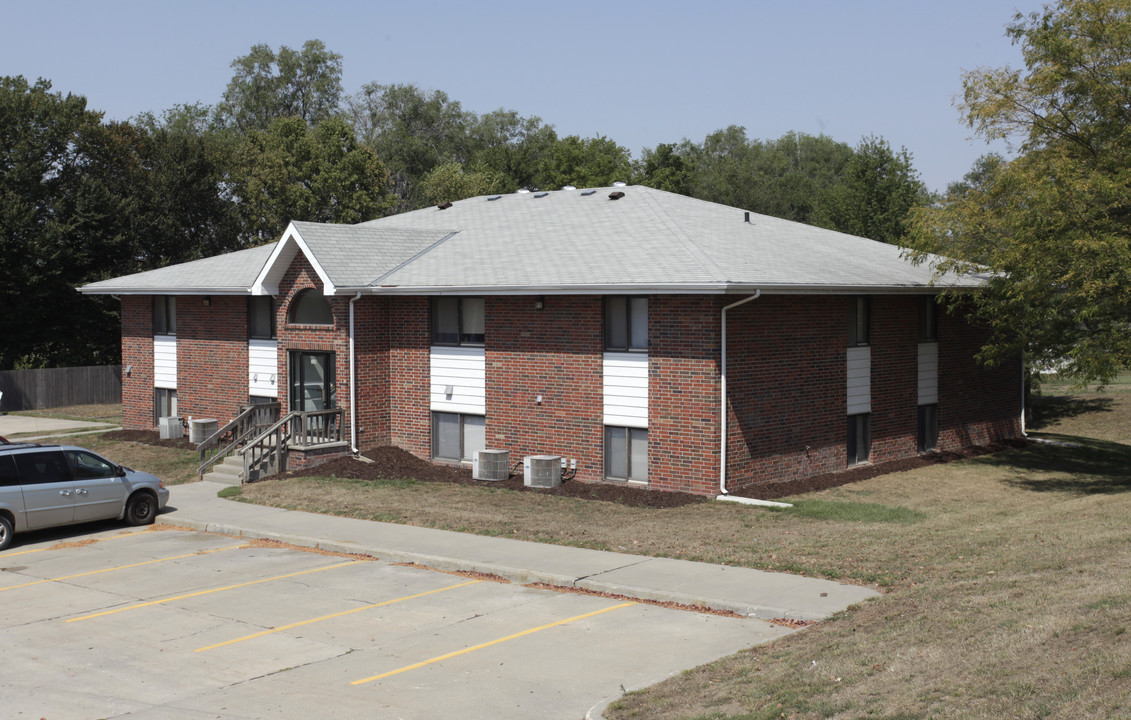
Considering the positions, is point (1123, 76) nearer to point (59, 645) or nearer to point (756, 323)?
point (756, 323)

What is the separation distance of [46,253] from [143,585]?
1414 inches

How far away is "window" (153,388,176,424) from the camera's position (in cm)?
3216

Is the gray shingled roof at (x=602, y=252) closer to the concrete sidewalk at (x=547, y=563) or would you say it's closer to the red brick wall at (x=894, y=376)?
the red brick wall at (x=894, y=376)

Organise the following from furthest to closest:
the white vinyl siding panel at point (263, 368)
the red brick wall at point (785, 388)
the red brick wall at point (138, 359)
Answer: the red brick wall at point (138, 359) < the white vinyl siding panel at point (263, 368) < the red brick wall at point (785, 388)

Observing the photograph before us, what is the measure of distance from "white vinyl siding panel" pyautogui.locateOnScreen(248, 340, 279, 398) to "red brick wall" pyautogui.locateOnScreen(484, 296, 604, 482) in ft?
23.9

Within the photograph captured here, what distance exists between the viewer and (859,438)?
80.7ft

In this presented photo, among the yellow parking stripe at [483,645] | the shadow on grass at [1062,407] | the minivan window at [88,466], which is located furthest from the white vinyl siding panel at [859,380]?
the minivan window at [88,466]

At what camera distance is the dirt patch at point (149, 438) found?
97.5 feet

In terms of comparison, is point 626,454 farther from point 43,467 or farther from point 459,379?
point 43,467

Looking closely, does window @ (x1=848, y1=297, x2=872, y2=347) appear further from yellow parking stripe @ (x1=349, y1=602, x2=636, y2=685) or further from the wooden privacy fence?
the wooden privacy fence

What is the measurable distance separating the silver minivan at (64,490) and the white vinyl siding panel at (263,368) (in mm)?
8035

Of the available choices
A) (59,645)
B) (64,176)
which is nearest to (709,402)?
(59,645)

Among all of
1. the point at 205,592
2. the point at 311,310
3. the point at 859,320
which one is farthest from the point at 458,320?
the point at 205,592

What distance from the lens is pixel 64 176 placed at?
50.1m
